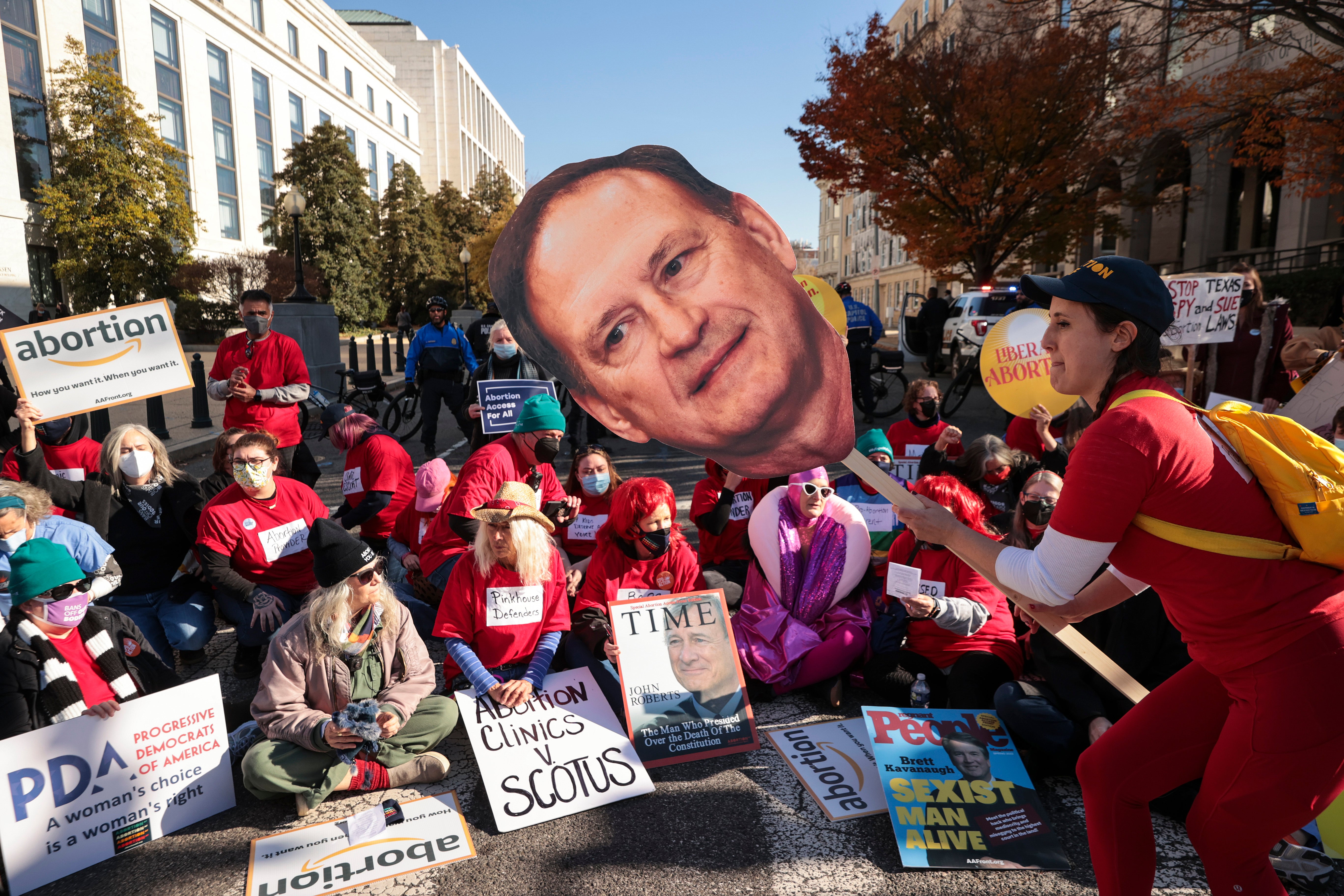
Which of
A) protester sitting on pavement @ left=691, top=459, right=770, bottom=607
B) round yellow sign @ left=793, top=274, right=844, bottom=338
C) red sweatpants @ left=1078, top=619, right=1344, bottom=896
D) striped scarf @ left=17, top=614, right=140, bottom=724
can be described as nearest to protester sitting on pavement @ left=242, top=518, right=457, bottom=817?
striped scarf @ left=17, top=614, right=140, bottom=724

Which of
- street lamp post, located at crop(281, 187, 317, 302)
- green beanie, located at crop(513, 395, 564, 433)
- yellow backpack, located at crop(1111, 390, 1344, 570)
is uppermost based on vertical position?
street lamp post, located at crop(281, 187, 317, 302)

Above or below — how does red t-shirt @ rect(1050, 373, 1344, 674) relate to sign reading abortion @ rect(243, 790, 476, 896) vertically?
above

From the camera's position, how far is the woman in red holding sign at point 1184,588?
169 cm

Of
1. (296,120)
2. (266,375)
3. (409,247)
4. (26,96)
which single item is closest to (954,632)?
(266,375)

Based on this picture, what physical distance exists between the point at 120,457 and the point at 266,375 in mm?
1862

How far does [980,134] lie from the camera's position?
757 inches

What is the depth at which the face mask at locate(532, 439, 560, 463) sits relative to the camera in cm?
480

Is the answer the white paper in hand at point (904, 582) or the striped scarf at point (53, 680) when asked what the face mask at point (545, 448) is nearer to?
the white paper in hand at point (904, 582)

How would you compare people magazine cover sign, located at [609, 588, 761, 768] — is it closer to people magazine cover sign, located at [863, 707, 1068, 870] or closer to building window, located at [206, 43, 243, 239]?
people magazine cover sign, located at [863, 707, 1068, 870]

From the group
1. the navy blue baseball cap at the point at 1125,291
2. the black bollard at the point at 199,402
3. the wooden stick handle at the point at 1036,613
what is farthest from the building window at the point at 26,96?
the navy blue baseball cap at the point at 1125,291

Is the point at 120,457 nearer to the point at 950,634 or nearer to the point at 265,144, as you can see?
the point at 950,634

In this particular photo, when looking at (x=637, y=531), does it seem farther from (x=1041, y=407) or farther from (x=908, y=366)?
(x=908, y=366)

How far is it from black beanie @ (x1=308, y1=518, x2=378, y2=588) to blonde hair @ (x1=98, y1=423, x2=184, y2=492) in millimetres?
1817

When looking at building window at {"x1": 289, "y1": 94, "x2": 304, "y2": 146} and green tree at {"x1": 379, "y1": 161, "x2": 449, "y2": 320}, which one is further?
building window at {"x1": 289, "y1": 94, "x2": 304, "y2": 146}
